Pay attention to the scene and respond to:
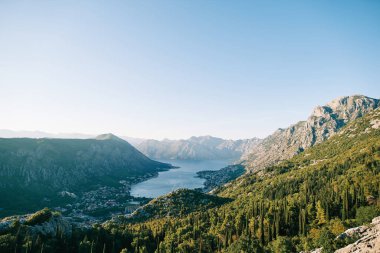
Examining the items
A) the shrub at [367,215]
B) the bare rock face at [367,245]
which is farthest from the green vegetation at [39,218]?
the shrub at [367,215]

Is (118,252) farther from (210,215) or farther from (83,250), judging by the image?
(210,215)

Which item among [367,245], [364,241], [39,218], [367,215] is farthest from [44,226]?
[367,215]

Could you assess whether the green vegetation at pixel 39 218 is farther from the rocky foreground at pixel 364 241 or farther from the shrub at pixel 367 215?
the shrub at pixel 367 215

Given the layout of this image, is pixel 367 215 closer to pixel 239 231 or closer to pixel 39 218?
pixel 239 231

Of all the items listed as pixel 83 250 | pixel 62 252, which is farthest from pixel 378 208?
pixel 62 252

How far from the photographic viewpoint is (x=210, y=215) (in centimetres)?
15788

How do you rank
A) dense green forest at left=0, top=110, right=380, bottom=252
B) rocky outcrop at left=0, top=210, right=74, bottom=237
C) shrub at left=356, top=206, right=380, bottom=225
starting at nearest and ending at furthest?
shrub at left=356, top=206, right=380, bottom=225 < dense green forest at left=0, top=110, right=380, bottom=252 < rocky outcrop at left=0, top=210, right=74, bottom=237

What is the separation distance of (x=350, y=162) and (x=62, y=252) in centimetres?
19751

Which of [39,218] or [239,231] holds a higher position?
[39,218]

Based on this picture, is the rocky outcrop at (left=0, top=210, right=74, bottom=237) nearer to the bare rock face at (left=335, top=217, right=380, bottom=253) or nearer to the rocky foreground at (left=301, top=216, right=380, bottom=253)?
the rocky foreground at (left=301, top=216, right=380, bottom=253)

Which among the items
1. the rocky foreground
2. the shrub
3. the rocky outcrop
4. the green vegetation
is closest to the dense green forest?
the shrub

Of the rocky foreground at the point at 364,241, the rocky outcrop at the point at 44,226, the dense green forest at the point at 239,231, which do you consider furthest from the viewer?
the rocky outcrop at the point at 44,226

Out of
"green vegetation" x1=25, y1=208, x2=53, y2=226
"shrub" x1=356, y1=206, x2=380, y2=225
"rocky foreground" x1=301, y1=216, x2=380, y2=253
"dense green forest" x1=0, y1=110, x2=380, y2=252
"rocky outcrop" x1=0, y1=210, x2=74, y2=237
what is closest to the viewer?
"rocky foreground" x1=301, y1=216, x2=380, y2=253

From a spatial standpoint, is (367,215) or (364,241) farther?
(367,215)
